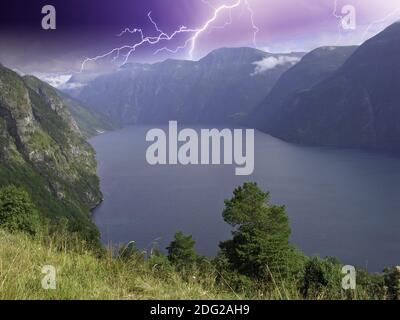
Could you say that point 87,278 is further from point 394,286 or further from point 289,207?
point 289,207

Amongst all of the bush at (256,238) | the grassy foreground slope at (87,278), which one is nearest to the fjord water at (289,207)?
the bush at (256,238)

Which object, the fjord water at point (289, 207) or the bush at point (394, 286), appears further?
the fjord water at point (289, 207)

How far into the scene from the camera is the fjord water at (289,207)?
101m

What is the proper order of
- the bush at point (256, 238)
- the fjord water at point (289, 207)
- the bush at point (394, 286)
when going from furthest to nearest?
the fjord water at point (289, 207)
the bush at point (256, 238)
the bush at point (394, 286)

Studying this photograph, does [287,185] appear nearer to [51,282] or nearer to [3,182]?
Result: [3,182]

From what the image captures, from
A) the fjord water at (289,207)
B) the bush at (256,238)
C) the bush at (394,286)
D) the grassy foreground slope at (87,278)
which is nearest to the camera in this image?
the grassy foreground slope at (87,278)

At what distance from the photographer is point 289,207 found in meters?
130

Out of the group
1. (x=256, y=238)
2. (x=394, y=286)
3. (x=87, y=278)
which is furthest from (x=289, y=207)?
(x=87, y=278)

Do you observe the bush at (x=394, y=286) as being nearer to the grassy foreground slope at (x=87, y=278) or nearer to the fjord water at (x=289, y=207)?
the grassy foreground slope at (x=87, y=278)

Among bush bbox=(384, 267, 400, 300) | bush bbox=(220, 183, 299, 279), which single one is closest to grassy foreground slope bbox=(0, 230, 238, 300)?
bush bbox=(384, 267, 400, 300)

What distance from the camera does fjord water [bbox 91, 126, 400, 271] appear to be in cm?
10112

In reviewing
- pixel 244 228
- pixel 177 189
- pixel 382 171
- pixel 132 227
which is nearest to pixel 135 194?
pixel 177 189

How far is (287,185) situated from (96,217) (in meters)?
66.0

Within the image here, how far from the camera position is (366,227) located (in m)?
113
